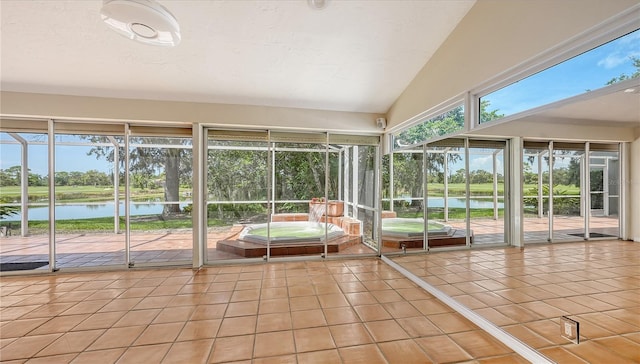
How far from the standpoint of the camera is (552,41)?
199 cm

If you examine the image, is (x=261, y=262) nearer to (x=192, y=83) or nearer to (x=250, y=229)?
(x=250, y=229)

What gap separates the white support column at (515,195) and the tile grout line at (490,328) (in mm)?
853

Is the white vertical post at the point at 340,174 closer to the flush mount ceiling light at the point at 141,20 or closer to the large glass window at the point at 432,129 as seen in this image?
the large glass window at the point at 432,129

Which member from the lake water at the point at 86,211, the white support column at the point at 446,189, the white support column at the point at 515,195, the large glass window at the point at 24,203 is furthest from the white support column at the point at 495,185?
the large glass window at the point at 24,203

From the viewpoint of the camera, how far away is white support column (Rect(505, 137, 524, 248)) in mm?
2541

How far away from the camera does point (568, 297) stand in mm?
2148

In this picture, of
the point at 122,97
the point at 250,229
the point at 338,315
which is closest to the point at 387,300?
the point at 338,315

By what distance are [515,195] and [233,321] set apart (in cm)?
313

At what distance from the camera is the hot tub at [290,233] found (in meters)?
4.79

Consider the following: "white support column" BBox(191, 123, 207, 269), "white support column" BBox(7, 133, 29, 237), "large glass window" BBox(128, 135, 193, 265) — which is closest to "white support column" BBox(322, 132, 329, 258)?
"white support column" BBox(191, 123, 207, 269)

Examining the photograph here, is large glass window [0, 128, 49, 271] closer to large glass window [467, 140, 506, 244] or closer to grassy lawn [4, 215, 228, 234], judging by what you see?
grassy lawn [4, 215, 228, 234]

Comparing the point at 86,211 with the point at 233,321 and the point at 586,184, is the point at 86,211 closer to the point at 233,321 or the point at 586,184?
the point at 233,321

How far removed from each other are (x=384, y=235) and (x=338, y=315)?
2467 mm

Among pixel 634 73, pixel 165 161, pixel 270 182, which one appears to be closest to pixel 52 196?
pixel 165 161
